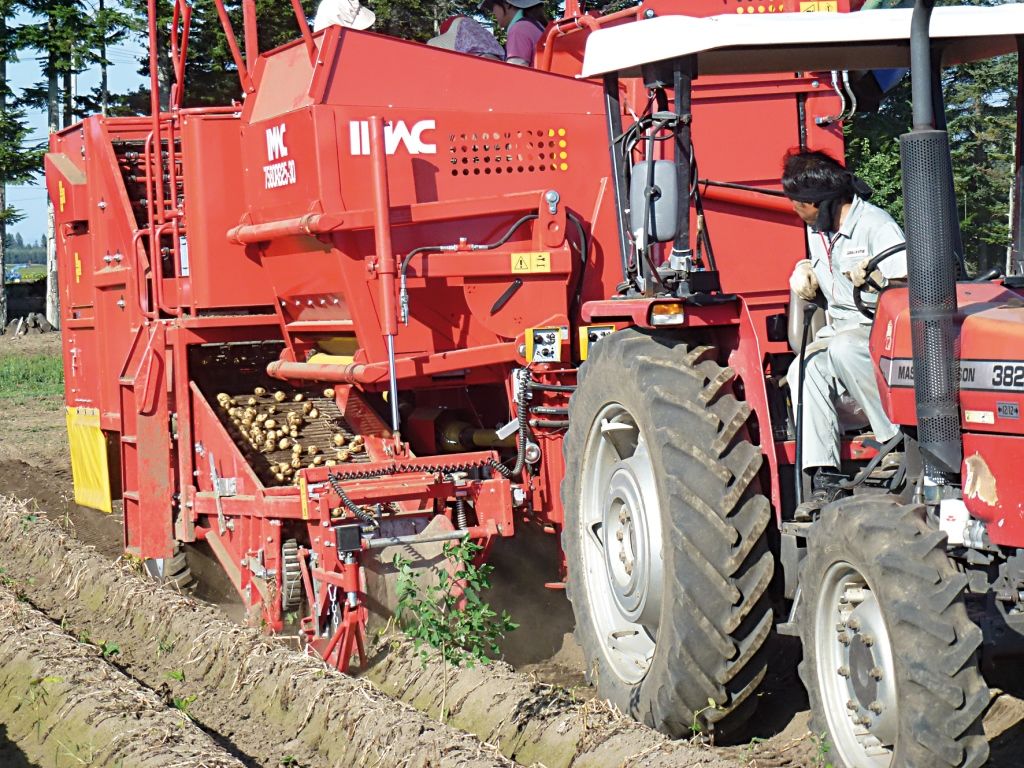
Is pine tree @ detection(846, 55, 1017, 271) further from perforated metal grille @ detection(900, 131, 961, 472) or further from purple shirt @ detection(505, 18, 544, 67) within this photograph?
perforated metal grille @ detection(900, 131, 961, 472)

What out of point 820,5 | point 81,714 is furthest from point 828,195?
point 81,714

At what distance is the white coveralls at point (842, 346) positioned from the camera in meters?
4.66

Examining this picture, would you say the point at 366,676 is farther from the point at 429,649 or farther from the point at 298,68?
the point at 298,68

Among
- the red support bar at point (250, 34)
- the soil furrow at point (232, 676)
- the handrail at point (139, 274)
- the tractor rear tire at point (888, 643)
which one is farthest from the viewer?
the handrail at point (139, 274)

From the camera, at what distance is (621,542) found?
18.3 ft

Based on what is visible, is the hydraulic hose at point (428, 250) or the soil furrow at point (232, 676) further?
the hydraulic hose at point (428, 250)

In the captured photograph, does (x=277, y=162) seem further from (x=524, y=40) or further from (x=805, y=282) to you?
(x=805, y=282)

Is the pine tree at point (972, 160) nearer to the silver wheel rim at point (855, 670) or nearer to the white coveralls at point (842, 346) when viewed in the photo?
the white coveralls at point (842, 346)

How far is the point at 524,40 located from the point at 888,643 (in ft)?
15.9

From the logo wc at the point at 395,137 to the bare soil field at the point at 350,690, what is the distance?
2.39 m

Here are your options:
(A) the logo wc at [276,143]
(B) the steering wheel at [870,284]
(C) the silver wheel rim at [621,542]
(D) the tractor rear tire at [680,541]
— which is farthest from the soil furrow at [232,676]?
(A) the logo wc at [276,143]

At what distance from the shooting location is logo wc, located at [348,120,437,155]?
22.1 feet

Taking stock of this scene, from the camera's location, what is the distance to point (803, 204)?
5117 mm

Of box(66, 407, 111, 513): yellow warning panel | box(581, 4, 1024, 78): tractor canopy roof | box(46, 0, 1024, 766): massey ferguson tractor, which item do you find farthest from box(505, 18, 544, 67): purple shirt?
box(66, 407, 111, 513): yellow warning panel
